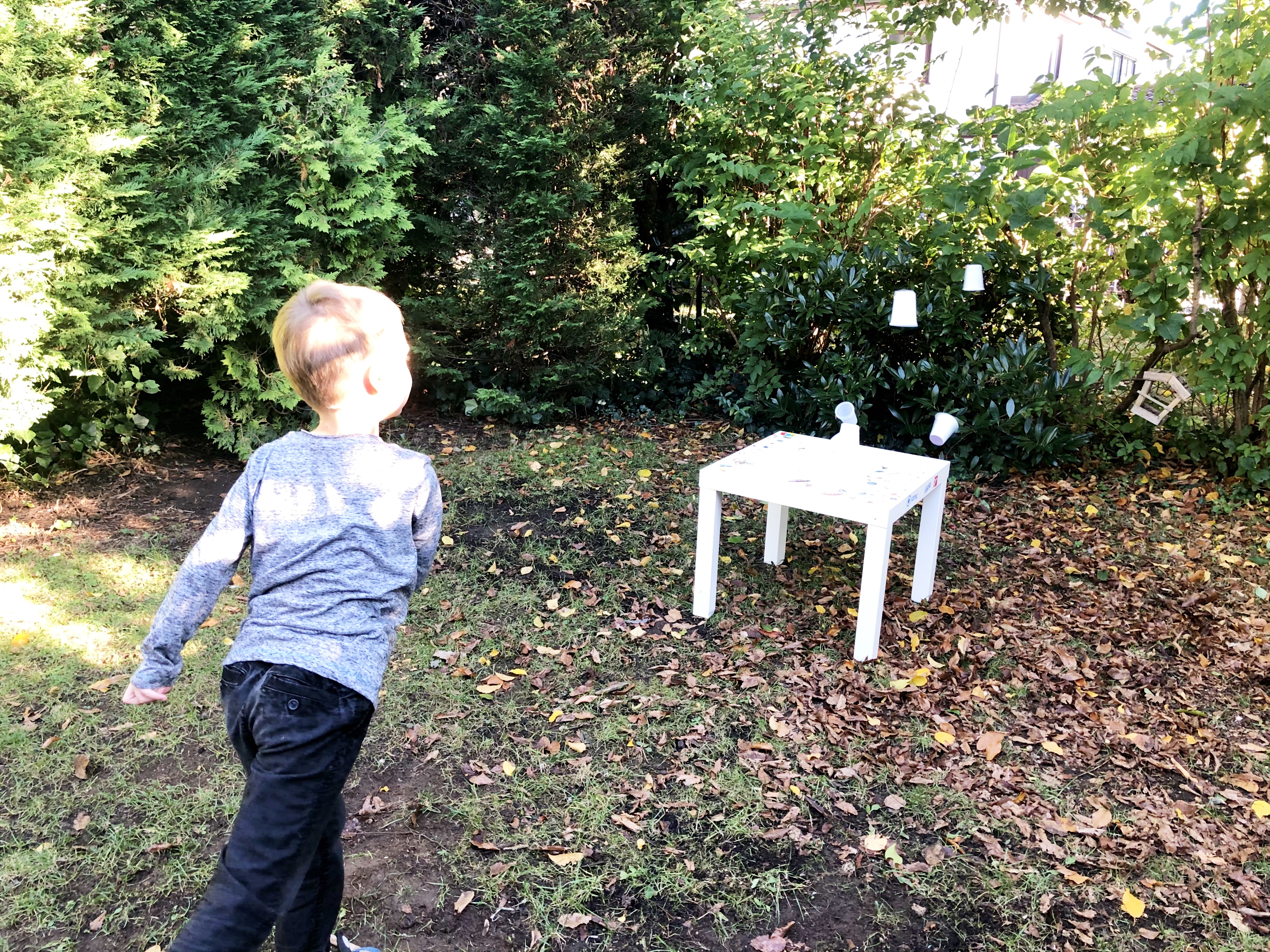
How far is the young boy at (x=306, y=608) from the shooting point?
177cm

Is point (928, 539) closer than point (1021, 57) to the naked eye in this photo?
Yes

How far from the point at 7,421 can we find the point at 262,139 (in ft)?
7.45

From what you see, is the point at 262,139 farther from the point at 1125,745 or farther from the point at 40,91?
the point at 1125,745

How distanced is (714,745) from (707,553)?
1.04 metres

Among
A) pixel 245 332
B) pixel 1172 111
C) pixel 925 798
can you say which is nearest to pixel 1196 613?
pixel 925 798

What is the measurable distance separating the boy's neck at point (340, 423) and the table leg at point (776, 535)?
305 cm

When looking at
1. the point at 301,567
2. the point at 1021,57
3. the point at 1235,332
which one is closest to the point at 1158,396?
the point at 1235,332

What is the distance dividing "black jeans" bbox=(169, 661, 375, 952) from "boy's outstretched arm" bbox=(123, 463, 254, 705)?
134 mm

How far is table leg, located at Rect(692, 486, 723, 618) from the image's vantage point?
4.10 meters

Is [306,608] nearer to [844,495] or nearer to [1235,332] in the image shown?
[844,495]

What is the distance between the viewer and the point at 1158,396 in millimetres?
5949

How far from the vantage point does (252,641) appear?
186 centimetres

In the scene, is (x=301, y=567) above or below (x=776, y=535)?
above

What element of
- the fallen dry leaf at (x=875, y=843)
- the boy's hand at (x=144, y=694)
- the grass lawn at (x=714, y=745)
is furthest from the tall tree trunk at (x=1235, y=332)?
the boy's hand at (x=144, y=694)
